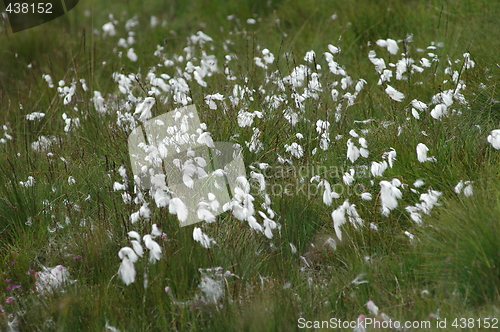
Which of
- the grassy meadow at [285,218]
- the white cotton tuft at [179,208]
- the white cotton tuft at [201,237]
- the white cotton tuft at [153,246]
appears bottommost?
the grassy meadow at [285,218]

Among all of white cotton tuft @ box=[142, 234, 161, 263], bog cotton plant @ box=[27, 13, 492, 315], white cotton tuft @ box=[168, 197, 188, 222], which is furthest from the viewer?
bog cotton plant @ box=[27, 13, 492, 315]

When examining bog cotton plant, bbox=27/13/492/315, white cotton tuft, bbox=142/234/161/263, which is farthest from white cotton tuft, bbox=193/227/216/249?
white cotton tuft, bbox=142/234/161/263

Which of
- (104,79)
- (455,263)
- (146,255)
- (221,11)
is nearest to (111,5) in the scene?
(221,11)

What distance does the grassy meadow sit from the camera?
2.72 meters

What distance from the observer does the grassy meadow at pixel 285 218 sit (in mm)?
2719

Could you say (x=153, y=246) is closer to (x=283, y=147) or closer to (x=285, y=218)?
(x=285, y=218)

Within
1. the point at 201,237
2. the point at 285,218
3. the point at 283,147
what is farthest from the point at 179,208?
the point at 283,147

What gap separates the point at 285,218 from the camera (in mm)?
→ 3438

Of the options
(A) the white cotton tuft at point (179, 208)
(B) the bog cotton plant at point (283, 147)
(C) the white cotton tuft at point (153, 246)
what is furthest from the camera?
(B) the bog cotton plant at point (283, 147)

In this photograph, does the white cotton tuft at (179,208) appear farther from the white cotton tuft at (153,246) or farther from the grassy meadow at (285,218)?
the white cotton tuft at (153,246)

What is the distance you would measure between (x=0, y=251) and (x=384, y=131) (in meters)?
2.69

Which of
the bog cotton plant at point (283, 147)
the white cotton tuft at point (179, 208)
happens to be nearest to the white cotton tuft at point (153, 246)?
the bog cotton plant at point (283, 147)

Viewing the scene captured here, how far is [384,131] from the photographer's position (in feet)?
13.1

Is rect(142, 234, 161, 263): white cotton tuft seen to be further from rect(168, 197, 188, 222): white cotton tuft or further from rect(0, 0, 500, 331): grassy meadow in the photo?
rect(168, 197, 188, 222): white cotton tuft
